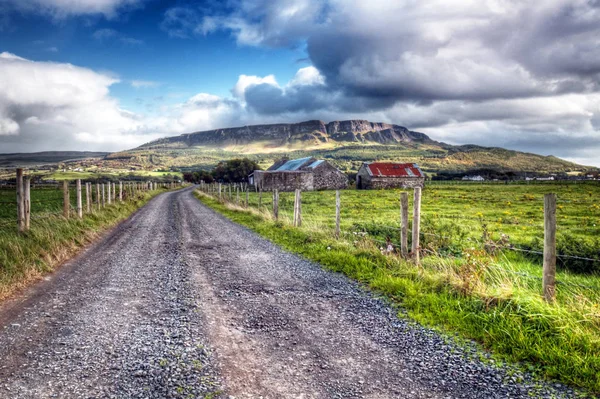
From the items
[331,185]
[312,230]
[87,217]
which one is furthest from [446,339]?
[331,185]

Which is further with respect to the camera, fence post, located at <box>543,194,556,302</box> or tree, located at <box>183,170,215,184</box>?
tree, located at <box>183,170,215,184</box>

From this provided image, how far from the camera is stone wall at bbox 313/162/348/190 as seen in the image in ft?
212

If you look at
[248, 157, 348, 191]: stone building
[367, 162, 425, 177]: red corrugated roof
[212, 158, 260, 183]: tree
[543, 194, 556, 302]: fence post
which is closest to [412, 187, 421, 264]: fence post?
[543, 194, 556, 302]: fence post

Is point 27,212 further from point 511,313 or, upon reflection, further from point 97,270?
point 511,313

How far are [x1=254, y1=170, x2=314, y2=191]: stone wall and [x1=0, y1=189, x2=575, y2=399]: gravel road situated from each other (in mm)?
55442

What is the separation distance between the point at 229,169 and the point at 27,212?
91942 mm

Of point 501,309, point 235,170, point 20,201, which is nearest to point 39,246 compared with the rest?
point 20,201

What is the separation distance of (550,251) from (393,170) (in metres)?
63.9

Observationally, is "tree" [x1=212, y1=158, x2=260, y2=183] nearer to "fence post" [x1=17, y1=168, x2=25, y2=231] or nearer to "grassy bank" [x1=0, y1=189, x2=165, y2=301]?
"grassy bank" [x1=0, y1=189, x2=165, y2=301]

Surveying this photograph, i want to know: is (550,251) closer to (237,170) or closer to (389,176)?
(389,176)

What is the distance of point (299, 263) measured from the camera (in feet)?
32.0

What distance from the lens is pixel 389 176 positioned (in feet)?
219

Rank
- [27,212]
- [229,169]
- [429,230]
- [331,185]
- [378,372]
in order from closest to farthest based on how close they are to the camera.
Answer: [378,372] → [27,212] → [429,230] → [331,185] → [229,169]

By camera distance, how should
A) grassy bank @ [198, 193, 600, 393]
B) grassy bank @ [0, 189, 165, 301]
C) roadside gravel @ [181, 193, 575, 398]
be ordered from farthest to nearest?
grassy bank @ [0, 189, 165, 301], grassy bank @ [198, 193, 600, 393], roadside gravel @ [181, 193, 575, 398]
